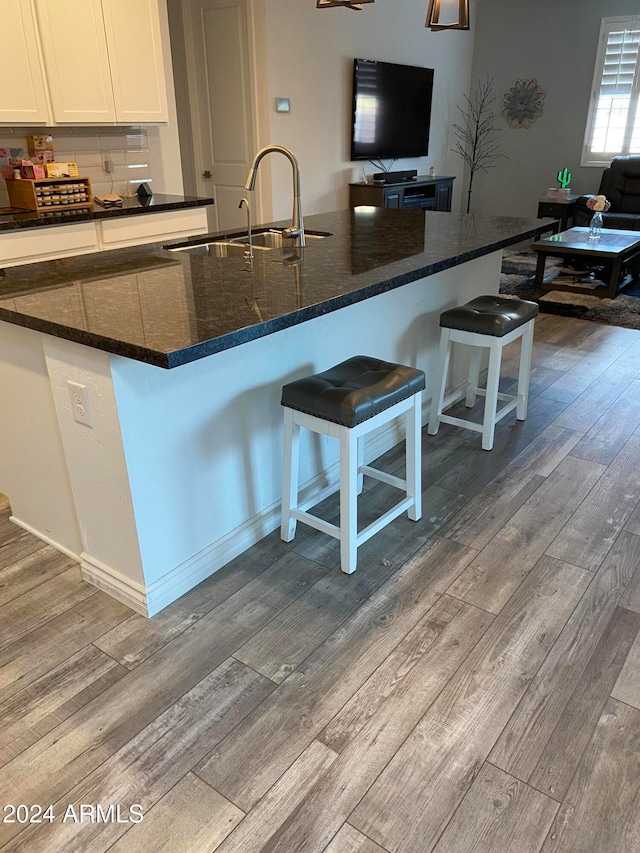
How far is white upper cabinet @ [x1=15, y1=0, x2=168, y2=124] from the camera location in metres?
3.37

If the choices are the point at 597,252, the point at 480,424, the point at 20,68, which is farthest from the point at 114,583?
the point at 597,252

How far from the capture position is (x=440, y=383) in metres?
2.94

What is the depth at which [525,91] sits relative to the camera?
25.2ft

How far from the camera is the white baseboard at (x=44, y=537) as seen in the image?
2.17 metres

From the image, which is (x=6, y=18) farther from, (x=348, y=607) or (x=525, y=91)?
(x=525, y=91)

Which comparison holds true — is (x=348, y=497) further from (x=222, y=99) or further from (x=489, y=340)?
(x=222, y=99)

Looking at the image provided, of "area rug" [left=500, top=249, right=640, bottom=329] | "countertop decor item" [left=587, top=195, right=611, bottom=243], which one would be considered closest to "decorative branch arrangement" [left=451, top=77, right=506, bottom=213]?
"area rug" [left=500, top=249, right=640, bottom=329]

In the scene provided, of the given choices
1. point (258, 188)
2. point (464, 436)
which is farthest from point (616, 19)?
point (464, 436)

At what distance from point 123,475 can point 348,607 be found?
0.78 meters

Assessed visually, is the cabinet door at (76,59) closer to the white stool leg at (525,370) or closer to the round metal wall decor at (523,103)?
the white stool leg at (525,370)

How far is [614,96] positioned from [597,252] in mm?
3541

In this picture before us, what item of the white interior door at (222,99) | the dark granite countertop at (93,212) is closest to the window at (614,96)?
the white interior door at (222,99)

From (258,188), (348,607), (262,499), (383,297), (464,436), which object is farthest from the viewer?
(258,188)

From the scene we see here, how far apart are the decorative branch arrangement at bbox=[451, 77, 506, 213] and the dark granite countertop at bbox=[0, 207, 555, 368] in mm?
5973
